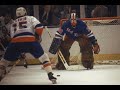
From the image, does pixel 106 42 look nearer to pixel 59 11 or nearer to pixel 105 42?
pixel 105 42

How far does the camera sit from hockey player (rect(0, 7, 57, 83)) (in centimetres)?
535

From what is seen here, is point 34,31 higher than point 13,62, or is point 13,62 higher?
point 34,31

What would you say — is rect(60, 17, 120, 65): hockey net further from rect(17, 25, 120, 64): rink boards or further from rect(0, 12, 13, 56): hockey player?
rect(0, 12, 13, 56): hockey player

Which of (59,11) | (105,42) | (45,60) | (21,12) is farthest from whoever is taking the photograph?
(105,42)

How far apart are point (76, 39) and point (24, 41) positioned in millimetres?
923

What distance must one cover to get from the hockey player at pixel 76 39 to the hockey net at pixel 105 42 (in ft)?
0.43

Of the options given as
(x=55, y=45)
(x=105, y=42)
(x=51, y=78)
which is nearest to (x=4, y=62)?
(x=51, y=78)

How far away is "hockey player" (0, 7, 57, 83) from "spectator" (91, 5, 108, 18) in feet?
2.61

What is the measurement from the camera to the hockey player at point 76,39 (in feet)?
19.7

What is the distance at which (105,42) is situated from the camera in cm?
646
